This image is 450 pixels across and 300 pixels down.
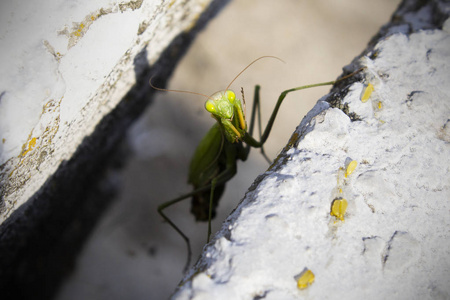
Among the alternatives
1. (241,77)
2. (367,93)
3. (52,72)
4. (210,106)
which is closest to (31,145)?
(52,72)

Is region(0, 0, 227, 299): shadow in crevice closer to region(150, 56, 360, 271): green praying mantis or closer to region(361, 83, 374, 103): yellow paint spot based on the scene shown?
region(150, 56, 360, 271): green praying mantis

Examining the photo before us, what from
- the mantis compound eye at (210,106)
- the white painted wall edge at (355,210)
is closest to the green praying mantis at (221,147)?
the mantis compound eye at (210,106)

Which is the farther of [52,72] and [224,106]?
[224,106]

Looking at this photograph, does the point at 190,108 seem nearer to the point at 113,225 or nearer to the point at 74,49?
the point at 113,225

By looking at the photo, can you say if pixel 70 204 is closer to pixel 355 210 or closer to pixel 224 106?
pixel 224 106

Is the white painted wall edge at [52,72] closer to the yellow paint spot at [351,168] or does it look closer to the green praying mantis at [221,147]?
the green praying mantis at [221,147]

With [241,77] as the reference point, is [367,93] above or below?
above

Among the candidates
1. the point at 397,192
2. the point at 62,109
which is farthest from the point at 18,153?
the point at 397,192
